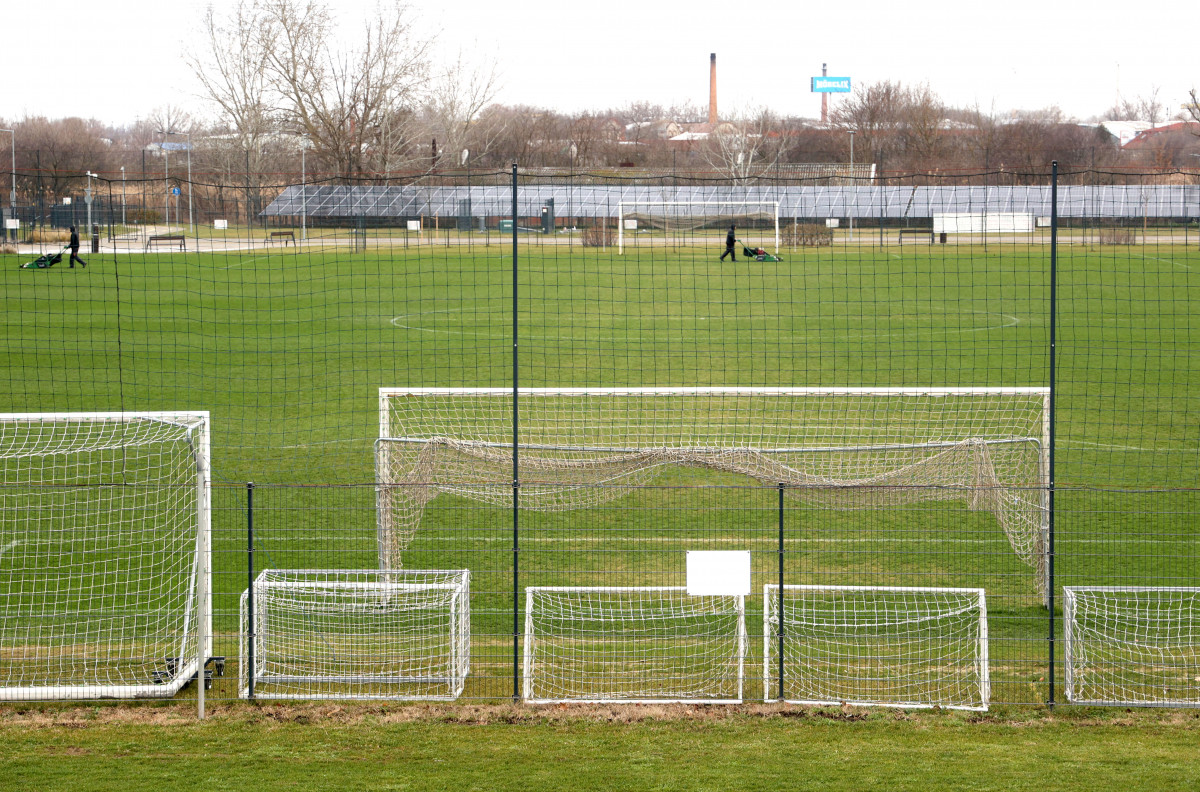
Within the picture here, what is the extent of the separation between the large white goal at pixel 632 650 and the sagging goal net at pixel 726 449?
1.01 m

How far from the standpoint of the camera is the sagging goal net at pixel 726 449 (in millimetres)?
10391

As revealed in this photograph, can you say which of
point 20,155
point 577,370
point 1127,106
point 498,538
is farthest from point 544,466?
point 1127,106

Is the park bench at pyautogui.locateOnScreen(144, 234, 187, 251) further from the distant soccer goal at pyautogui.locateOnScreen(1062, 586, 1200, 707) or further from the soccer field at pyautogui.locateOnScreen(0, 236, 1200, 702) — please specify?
the distant soccer goal at pyautogui.locateOnScreen(1062, 586, 1200, 707)

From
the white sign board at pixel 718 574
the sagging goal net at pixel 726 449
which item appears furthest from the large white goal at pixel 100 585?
the white sign board at pixel 718 574

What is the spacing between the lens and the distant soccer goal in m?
7.66

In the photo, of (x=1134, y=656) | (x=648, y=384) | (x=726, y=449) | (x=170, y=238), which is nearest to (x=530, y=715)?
(x=726, y=449)

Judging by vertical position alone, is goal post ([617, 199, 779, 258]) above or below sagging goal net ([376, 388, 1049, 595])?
above

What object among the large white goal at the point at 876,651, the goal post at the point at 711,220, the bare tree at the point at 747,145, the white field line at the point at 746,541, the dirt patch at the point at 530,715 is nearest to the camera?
the dirt patch at the point at 530,715

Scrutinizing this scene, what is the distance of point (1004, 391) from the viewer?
11.0m

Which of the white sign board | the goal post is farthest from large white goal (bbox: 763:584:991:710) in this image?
the goal post

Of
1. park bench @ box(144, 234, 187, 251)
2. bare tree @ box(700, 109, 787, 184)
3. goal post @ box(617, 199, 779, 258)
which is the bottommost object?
park bench @ box(144, 234, 187, 251)

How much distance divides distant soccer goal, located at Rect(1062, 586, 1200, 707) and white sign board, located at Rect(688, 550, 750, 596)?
212 centimetres

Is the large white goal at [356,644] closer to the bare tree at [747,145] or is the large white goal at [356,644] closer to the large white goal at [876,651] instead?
the large white goal at [876,651]

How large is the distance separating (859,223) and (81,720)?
4847 centimetres
